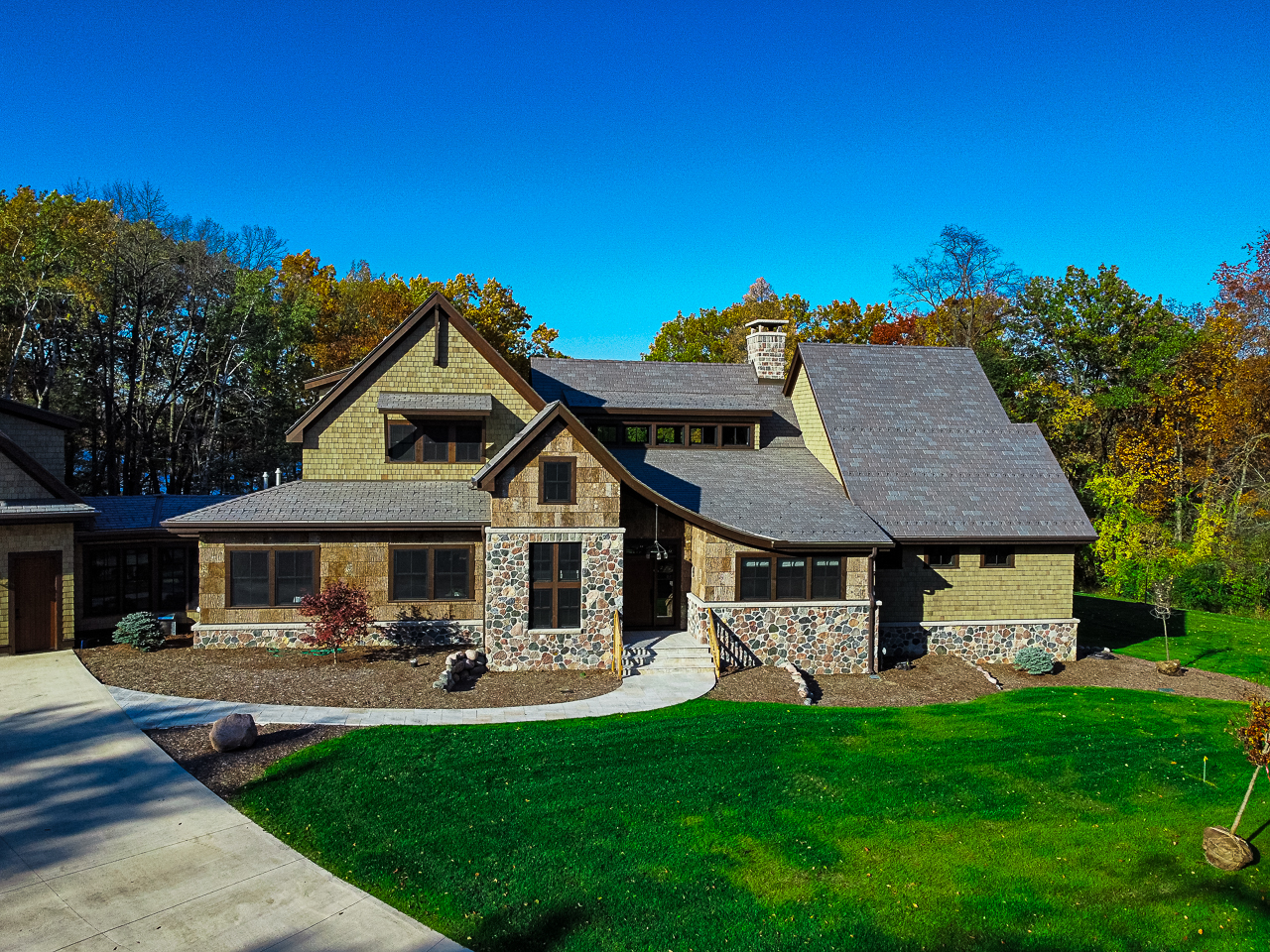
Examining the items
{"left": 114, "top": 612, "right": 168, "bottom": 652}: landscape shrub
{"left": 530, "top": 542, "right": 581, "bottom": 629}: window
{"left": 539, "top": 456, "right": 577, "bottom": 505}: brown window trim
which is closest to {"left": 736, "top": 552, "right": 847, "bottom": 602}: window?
{"left": 530, "top": 542, "right": 581, "bottom": 629}: window

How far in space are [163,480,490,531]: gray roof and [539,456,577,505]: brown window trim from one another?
2.25 m

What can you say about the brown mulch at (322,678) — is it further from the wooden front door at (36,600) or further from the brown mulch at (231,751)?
the brown mulch at (231,751)

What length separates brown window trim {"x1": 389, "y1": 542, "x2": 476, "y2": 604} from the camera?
61.1 feet

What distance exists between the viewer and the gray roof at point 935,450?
19625 millimetres

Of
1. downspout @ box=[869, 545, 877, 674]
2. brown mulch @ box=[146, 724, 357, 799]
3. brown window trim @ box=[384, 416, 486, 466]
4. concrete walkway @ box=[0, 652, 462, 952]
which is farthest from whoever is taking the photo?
brown window trim @ box=[384, 416, 486, 466]

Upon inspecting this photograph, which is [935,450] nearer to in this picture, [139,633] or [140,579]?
[139,633]

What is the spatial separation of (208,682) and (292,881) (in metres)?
8.28

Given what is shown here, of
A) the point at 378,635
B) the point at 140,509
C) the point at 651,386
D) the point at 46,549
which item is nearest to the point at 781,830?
the point at 378,635

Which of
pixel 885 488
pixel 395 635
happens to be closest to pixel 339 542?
pixel 395 635

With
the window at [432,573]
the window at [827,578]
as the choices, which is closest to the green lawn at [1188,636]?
the window at [827,578]

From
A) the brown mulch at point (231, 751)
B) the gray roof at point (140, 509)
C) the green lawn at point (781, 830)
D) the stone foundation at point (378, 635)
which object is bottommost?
the green lawn at point (781, 830)

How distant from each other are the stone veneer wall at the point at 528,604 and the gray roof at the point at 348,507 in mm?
1896

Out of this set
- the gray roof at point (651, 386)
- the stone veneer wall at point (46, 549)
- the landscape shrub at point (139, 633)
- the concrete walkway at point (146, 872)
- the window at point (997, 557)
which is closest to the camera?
the concrete walkway at point (146, 872)

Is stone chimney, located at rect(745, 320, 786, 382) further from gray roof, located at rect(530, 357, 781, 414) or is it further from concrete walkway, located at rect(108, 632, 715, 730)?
concrete walkway, located at rect(108, 632, 715, 730)
